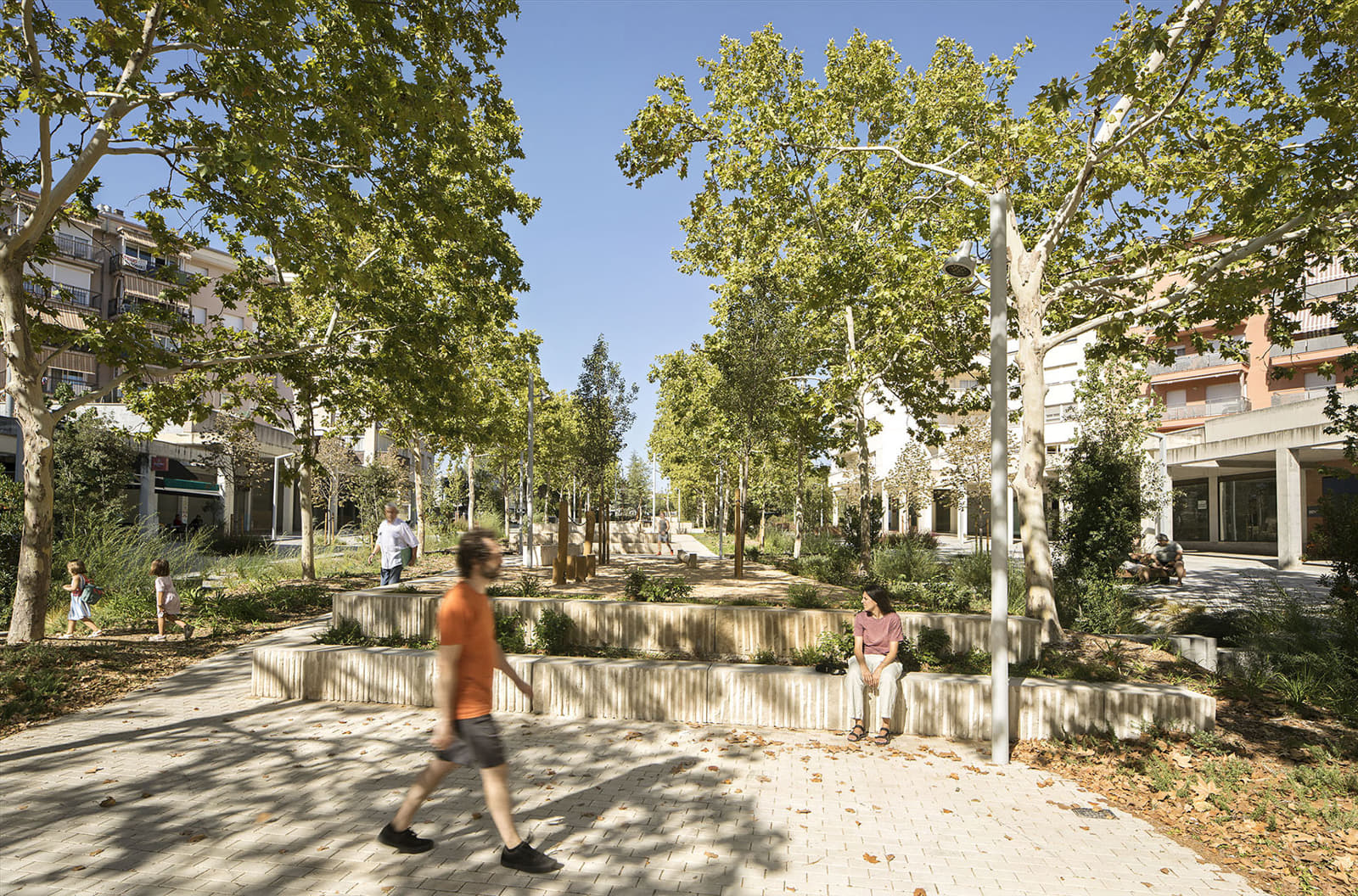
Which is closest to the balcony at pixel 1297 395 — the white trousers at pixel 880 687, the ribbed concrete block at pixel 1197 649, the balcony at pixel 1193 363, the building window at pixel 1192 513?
the balcony at pixel 1193 363

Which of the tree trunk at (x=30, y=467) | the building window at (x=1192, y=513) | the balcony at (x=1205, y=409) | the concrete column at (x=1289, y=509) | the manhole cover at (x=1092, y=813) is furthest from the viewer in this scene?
the balcony at (x=1205, y=409)

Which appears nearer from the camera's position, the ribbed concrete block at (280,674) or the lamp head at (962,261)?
the lamp head at (962,261)

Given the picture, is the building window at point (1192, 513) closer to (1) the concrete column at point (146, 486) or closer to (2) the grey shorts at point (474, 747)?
(2) the grey shorts at point (474, 747)

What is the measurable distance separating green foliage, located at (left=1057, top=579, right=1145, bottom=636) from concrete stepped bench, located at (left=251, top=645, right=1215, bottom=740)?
3621 millimetres

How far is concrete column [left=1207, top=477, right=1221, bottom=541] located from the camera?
34406 millimetres

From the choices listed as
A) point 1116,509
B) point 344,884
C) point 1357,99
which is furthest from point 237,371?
point 1357,99

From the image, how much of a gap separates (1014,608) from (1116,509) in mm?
A: 2373

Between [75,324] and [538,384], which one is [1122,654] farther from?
[75,324]

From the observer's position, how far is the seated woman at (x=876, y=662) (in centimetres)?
631

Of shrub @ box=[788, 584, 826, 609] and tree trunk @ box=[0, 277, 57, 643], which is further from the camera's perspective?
shrub @ box=[788, 584, 826, 609]

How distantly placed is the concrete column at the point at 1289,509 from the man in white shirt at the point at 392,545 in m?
24.9

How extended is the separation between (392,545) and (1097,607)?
393 inches

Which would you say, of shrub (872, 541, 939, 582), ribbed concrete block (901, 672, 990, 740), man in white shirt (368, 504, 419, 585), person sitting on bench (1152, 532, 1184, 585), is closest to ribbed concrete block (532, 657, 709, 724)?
ribbed concrete block (901, 672, 990, 740)

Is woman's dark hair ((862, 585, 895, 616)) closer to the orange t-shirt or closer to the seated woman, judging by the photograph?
the seated woman
